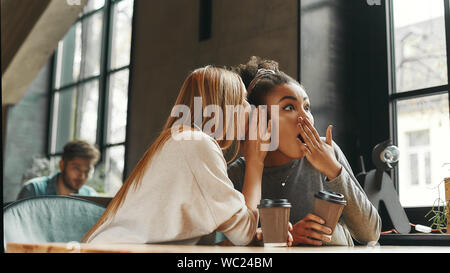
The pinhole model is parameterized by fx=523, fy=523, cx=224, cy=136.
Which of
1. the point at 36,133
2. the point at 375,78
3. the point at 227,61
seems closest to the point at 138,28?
the point at 227,61

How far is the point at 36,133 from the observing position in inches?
185

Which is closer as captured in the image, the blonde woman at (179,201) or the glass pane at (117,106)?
the blonde woman at (179,201)

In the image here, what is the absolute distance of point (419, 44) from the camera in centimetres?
176

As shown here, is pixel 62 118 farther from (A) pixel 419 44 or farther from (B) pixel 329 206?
(B) pixel 329 206

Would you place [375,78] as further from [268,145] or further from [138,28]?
[138,28]

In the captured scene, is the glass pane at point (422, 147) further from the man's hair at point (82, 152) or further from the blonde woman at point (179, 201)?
the man's hair at point (82, 152)

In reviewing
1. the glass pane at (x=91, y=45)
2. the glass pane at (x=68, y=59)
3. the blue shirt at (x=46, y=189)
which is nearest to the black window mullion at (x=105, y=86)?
the blue shirt at (x=46, y=189)

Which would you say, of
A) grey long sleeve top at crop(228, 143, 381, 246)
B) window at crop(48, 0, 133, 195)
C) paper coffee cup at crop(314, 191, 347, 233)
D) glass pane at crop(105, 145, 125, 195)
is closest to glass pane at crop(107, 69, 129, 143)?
window at crop(48, 0, 133, 195)

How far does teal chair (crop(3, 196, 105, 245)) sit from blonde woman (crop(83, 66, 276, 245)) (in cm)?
18

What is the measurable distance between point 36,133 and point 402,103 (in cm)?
372

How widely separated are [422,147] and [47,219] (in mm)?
1188

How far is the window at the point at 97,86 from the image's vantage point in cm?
273

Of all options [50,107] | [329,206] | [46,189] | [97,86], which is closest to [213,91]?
[329,206]

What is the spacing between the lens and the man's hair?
3.12m
